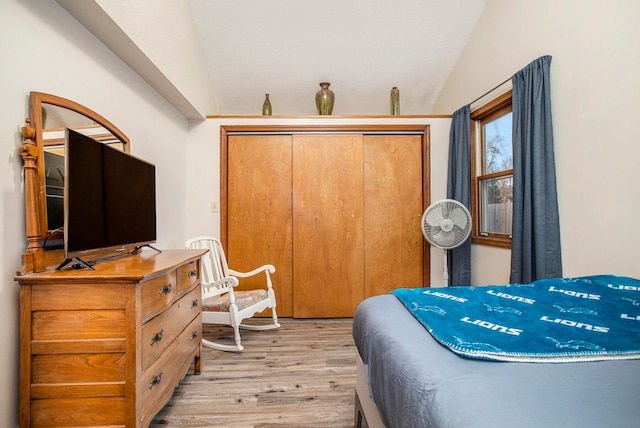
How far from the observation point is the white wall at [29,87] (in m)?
1.25

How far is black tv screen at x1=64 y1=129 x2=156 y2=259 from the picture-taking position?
1.34 metres

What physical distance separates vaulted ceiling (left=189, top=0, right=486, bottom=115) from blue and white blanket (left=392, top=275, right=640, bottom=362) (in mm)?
2563

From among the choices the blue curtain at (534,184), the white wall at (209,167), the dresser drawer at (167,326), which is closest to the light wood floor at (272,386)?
the dresser drawer at (167,326)

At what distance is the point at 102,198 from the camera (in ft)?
5.09

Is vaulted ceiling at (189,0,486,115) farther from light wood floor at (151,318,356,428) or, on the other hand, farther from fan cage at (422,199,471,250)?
light wood floor at (151,318,356,428)

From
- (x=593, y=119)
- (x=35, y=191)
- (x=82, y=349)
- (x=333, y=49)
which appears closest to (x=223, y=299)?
(x=82, y=349)

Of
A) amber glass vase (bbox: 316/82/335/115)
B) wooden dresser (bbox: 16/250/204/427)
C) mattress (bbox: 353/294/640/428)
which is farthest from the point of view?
amber glass vase (bbox: 316/82/335/115)

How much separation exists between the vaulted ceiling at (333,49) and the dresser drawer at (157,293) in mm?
2459

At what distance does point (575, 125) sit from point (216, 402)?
270cm

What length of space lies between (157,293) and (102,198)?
1.85 feet

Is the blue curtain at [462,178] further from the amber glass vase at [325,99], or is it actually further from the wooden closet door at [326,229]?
the amber glass vase at [325,99]

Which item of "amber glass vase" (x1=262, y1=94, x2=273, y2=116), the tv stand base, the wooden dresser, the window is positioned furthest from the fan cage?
the tv stand base

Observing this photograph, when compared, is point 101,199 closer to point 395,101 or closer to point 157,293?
point 157,293

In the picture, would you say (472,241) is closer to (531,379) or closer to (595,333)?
(595,333)
